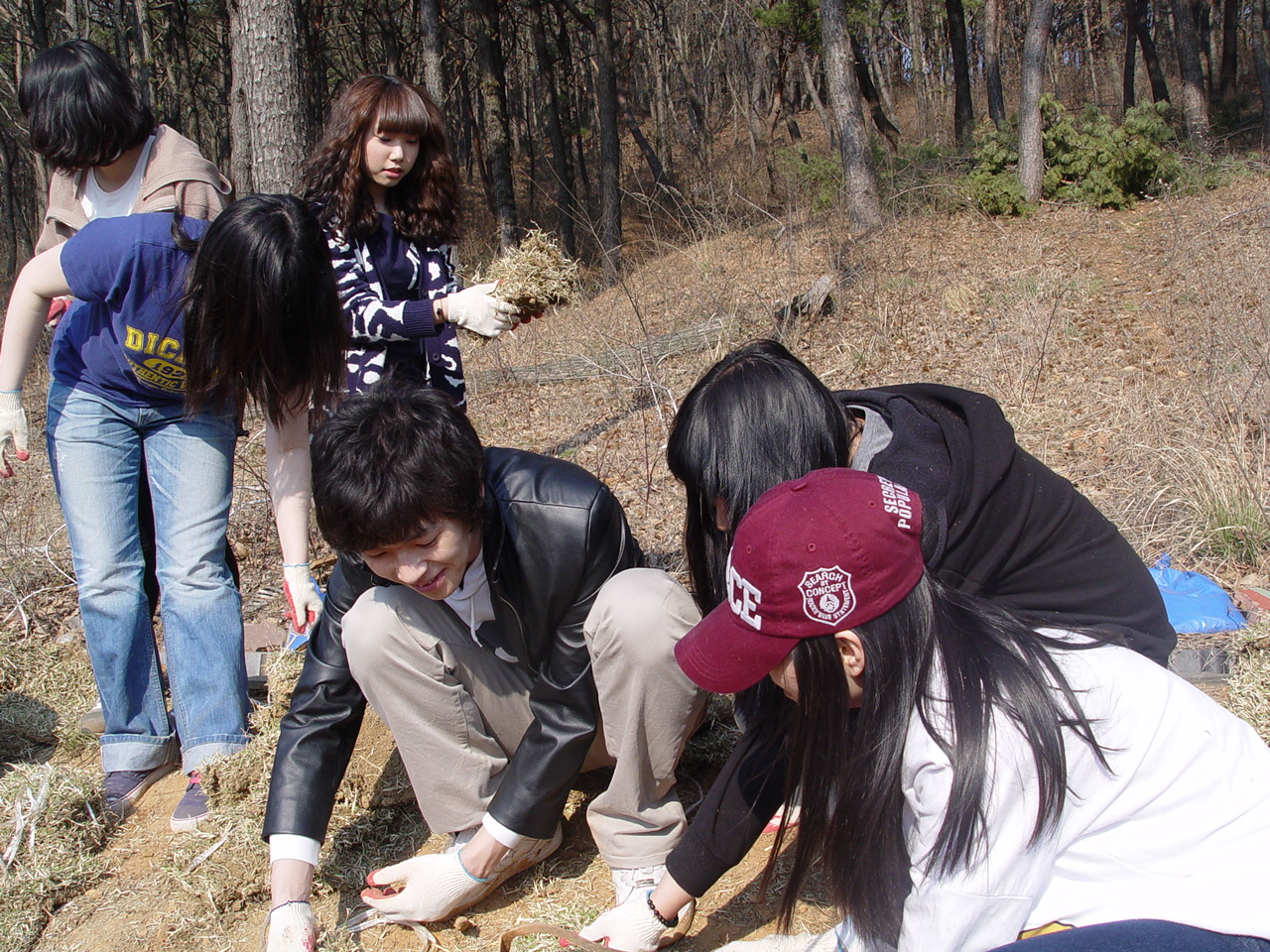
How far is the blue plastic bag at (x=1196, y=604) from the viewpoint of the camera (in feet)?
8.55

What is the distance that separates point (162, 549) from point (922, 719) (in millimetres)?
2066

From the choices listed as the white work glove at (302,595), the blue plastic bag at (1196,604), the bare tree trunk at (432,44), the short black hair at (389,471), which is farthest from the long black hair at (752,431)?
the bare tree trunk at (432,44)

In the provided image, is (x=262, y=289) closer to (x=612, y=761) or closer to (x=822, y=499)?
(x=612, y=761)

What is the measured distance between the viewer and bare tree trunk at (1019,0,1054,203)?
9.25 meters

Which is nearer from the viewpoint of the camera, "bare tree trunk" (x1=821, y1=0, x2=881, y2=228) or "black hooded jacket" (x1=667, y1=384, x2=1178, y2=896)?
"black hooded jacket" (x1=667, y1=384, x2=1178, y2=896)

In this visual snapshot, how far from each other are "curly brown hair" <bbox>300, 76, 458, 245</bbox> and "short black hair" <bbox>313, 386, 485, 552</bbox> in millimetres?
1101

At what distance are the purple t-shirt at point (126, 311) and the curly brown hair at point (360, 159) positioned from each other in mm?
336

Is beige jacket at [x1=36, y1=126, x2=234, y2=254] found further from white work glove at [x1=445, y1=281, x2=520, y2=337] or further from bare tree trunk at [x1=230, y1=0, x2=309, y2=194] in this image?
bare tree trunk at [x1=230, y1=0, x2=309, y2=194]

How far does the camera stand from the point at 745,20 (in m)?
19.1

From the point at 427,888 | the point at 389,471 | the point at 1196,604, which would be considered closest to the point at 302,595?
the point at 427,888

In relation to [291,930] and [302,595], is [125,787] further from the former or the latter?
[291,930]

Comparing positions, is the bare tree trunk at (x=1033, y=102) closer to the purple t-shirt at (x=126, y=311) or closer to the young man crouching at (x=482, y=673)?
the purple t-shirt at (x=126, y=311)

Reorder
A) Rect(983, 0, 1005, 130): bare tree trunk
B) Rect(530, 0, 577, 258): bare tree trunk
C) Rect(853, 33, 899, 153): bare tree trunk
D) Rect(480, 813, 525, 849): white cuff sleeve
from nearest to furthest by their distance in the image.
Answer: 1. Rect(480, 813, 525, 849): white cuff sleeve
2. Rect(983, 0, 1005, 130): bare tree trunk
3. Rect(530, 0, 577, 258): bare tree trunk
4. Rect(853, 33, 899, 153): bare tree trunk

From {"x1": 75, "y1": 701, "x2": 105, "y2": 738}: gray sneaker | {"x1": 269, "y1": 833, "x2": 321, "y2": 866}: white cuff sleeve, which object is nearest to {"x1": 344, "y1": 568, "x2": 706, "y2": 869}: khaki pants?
{"x1": 269, "y1": 833, "x2": 321, "y2": 866}: white cuff sleeve
